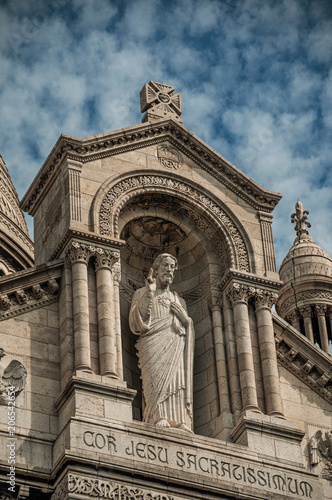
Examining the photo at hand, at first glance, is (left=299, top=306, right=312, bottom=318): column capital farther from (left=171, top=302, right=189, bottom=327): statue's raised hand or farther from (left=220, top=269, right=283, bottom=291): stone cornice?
(left=171, top=302, right=189, bottom=327): statue's raised hand

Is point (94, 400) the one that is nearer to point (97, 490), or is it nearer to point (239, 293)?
point (97, 490)

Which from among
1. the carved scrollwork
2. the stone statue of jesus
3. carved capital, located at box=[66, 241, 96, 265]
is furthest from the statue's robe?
the carved scrollwork

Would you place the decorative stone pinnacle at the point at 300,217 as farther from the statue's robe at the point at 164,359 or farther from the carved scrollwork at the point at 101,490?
the carved scrollwork at the point at 101,490

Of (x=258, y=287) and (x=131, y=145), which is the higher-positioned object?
(x=131, y=145)

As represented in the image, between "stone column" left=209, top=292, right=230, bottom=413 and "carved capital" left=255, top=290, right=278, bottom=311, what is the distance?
3.01ft

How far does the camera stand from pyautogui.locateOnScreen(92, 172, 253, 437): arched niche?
1398 inches

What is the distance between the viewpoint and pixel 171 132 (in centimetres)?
3775

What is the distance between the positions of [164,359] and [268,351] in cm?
250

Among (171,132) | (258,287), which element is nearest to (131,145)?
(171,132)

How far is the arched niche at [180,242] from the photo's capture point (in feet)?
116

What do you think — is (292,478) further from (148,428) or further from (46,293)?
(46,293)

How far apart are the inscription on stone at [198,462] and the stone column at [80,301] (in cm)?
191

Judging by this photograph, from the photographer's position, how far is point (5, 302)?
1325 inches

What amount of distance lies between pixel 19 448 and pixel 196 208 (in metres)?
8.25
